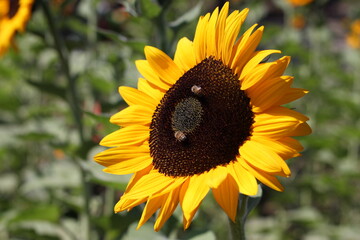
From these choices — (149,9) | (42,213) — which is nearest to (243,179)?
(149,9)

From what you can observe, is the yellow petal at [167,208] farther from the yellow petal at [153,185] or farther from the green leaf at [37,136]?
the green leaf at [37,136]

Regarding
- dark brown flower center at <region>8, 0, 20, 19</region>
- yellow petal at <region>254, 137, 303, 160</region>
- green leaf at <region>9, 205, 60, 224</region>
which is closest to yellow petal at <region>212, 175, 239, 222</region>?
yellow petal at <region>254, 137, 303, 160</region>

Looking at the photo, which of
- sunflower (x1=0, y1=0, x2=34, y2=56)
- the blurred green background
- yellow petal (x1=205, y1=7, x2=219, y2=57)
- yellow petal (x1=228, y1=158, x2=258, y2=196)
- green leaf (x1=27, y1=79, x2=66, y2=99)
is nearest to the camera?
yellow petal (x1=228, y1=158, x2=258, y2=196)

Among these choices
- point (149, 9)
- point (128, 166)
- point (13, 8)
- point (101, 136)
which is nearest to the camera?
point (128, 166)

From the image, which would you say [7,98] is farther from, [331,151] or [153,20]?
[331,151]

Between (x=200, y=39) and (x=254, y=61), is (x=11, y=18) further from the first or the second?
(x=254, y=61)

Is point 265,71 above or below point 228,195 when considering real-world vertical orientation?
above

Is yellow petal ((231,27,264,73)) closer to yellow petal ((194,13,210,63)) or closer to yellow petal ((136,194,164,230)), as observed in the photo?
yellow petal ((194,13,210,63))

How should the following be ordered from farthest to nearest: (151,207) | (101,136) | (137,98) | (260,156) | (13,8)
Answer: (101,136)
(13,8)
(137,98)
(151,207)
(260,156)
